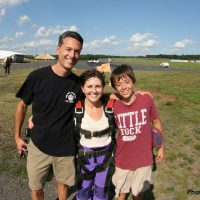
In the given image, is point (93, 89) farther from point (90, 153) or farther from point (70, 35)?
point (90, 153)

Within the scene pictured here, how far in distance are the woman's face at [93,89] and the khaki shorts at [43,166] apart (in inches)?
31.8

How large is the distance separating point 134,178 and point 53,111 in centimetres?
138

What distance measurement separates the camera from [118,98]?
3.88 meters

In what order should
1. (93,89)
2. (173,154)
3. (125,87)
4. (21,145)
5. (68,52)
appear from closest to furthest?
(68,52)
(93,89)
(125,87)
(21,145)
(173,154)

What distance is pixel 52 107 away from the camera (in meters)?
3.62

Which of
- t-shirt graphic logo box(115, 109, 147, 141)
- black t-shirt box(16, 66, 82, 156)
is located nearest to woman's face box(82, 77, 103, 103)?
black t-shirt box(16, 66, 82, 156)

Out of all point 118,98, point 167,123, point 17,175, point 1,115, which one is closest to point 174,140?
point 167,123

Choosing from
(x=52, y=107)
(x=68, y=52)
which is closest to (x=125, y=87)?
(x=68, y=52)

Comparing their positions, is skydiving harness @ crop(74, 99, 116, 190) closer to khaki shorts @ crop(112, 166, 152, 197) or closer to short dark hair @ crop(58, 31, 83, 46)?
khaki shorts @ crop(112, 166, 152, 197)

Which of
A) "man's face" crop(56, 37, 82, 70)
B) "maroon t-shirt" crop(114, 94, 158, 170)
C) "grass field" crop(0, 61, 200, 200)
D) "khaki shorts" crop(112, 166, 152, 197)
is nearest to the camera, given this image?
"man's face" crop(56, 37, 82, 70)

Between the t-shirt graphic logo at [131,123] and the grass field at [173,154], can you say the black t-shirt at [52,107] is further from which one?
the grass field at [173,154]

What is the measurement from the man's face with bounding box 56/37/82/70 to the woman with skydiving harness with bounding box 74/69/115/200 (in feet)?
0.90

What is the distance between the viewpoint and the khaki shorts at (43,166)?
377 centimetres

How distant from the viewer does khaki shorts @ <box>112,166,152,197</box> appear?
3938 mm
